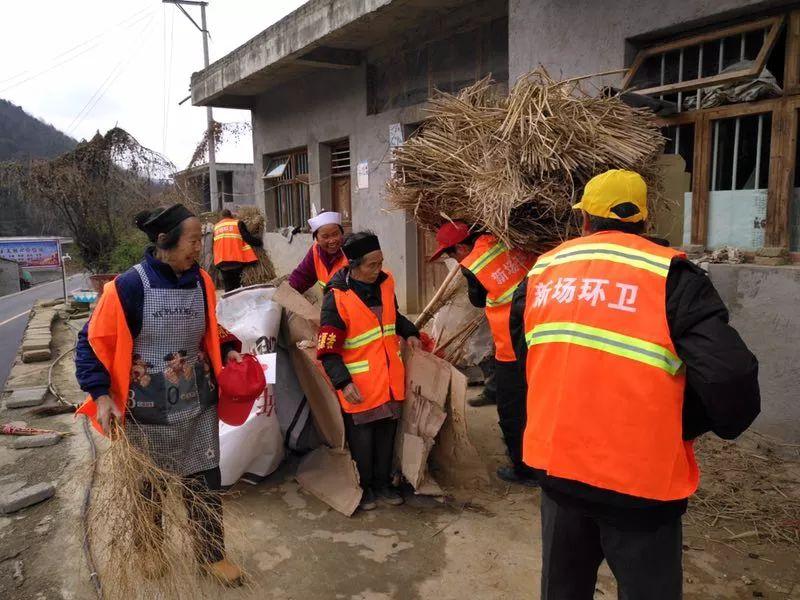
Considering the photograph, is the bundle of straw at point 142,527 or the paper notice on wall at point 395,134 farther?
the paper notice on wall at point 395,134

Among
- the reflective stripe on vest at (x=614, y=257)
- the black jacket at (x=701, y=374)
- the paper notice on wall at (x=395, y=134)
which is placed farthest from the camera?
the paper notice on wall at (x=395, y=134)

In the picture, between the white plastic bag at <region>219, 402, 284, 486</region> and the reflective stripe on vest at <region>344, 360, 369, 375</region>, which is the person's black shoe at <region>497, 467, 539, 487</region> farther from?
the white plastic bag at <region>219, 402, 284, 486</region>

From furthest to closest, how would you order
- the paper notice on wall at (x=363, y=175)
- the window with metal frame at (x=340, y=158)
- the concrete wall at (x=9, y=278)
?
the concrete wall at (x=9, y=278) → the window with metal frame at (x=340, y=158) → the paper notice on wall at (x=363, y=175)

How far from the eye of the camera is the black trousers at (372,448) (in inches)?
124

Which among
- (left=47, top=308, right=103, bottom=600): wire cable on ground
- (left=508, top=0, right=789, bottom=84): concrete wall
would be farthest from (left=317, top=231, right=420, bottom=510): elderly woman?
(left=508, top=0, right=789, bottom=84): concrete wall

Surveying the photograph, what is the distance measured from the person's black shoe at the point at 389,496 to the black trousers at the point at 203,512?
0.93 meters

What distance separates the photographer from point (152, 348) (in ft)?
7.72

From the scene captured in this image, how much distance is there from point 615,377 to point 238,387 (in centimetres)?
161

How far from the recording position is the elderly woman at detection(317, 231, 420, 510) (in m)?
3.02

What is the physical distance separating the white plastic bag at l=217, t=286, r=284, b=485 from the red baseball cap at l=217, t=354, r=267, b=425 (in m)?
0.52

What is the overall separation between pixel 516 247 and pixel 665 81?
2.13 metres

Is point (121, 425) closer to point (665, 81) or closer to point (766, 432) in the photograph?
point (766, 432)

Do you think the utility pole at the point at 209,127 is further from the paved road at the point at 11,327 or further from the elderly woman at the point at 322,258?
the elderly woman at the point at 322,258

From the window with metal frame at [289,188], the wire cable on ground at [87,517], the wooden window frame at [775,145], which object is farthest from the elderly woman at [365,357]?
the window with metal frame at [289,188]
